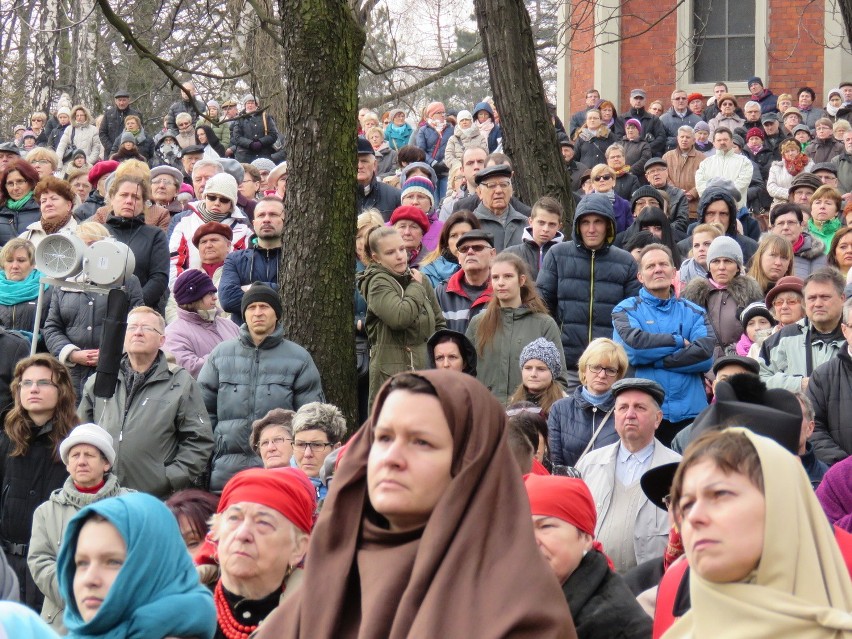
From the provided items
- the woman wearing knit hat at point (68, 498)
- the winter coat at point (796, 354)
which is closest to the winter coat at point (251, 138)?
the winter coat at point (796, 354)

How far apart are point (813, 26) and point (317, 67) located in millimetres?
16797

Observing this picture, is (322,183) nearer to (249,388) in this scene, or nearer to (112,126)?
(249,388)

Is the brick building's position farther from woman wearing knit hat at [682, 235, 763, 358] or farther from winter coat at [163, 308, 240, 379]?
winter coat at [163, 308, 240, 379]

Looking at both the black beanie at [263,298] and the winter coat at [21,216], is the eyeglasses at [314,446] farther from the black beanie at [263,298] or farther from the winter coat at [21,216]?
the winter coat at [21,216]

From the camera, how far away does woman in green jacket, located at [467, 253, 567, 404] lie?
902cm

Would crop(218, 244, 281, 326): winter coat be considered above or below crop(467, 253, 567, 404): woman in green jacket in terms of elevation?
above

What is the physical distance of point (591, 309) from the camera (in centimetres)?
977

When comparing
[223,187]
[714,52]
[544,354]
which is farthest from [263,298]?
[714,52]

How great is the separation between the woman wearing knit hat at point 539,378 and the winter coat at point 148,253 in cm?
309

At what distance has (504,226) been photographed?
1106 centimetres

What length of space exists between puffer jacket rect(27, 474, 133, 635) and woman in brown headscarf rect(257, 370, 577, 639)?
13.3 ft

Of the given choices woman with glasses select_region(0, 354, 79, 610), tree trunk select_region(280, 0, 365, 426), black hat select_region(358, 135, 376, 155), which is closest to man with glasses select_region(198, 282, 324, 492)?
tree trunk select_region(280, 0, 365, 426)

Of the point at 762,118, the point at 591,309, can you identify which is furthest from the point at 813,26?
the point at 591,309

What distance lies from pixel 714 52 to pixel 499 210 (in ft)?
48.9
